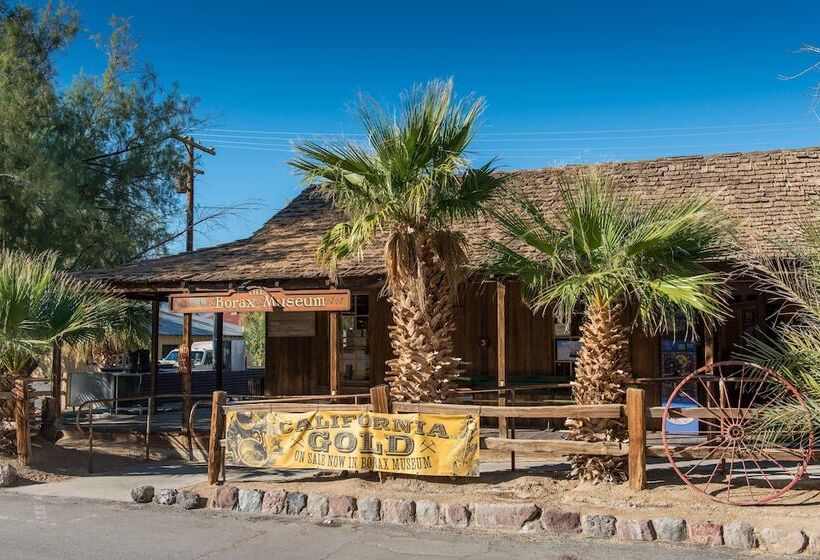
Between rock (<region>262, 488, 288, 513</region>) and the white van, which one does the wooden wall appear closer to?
rock (<region>262, 488, 288, 513</region>)

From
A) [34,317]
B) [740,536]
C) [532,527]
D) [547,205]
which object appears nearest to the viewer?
[740,536]

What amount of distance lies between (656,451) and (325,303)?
4.79 meters

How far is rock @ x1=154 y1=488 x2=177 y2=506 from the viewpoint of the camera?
29.4 feet

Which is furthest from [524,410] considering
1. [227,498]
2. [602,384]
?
[227,498]

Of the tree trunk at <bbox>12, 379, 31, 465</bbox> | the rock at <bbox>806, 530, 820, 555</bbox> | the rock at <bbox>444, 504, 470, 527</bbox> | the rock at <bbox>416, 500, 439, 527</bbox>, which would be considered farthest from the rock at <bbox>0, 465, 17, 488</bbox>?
the rock at <bbox>806, 530, 820, 555</bbox>

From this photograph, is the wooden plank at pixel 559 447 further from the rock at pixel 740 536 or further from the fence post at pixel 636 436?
the rock at pixel 740 536

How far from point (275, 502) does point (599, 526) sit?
344 centimetres

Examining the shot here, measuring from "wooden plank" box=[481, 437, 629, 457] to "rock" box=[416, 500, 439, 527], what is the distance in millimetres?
1277

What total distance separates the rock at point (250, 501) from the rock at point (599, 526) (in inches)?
137

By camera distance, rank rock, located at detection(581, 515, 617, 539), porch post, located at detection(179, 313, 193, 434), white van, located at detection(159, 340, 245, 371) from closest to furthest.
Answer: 1. rock, located at detection(581, 515, 617, 539)
2. porch post, located at detection(179, 313, 193, 434)
3. white van, located at detection(159, 340, 245, 371)

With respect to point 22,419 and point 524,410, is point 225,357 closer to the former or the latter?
point 22,419

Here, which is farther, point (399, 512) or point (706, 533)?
point (399, 512)

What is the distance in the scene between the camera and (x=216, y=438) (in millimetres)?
9719

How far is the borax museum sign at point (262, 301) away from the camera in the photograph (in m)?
11.0
